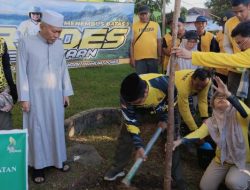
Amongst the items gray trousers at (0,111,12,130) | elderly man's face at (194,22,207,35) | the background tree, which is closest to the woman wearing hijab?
gray trousers at (0,111,12,130)

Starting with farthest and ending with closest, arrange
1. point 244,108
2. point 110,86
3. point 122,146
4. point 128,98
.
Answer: point 110,86 → point 122,146 → point 244,108 → point 128,98

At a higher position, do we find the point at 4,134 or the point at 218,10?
the point at 4,134

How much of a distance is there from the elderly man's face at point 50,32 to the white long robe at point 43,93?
8cm

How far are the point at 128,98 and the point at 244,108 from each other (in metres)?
1.03

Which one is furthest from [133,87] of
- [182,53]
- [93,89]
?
[93,89]

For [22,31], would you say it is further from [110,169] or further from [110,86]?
[110,169]

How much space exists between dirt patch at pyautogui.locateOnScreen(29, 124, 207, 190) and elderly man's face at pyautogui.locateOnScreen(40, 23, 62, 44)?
1.45m

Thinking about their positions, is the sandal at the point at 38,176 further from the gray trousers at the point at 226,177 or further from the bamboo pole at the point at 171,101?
the gray trousers at the point at 226,177

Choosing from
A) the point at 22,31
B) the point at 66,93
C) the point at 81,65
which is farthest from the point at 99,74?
the point at 66,93

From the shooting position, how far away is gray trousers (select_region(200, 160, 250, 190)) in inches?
136

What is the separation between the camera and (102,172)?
4.22 metres

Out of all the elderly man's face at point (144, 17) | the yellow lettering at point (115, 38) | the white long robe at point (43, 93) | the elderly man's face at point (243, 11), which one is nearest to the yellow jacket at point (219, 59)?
the elderly man's face at point (243, 11)

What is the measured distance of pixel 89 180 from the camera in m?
4.04

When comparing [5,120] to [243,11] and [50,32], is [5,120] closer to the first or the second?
[50,32]
